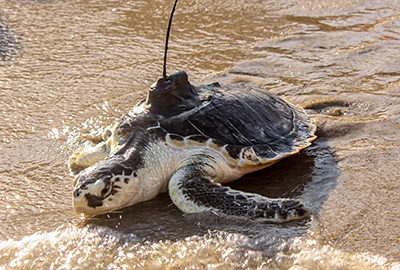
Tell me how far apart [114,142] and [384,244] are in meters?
1.71

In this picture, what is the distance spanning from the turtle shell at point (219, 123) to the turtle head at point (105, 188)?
0.34 meters

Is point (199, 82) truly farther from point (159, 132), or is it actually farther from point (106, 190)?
point (106, 190)

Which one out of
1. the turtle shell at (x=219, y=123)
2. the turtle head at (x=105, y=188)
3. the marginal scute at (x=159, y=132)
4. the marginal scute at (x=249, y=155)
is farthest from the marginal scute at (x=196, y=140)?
the turtle head at (x=105, y=188)

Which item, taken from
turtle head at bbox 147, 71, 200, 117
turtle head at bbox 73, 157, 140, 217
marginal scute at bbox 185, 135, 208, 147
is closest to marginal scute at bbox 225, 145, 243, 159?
marginal scute at bbox 185, 135, 208, 147

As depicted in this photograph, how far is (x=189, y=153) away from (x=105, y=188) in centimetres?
56

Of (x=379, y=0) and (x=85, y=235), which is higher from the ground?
(x=379, y=0)

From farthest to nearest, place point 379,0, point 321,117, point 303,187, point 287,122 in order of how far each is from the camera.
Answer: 1. point 379,0
2. point 321,117
3. point 287,122
4. point 303,187

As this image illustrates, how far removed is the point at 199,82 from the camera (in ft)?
15.1

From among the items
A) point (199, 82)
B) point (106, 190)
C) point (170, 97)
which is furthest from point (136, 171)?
point (199, 82)

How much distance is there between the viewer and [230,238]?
2.55 m

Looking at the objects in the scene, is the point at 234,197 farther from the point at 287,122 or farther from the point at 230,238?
the point at 287,122

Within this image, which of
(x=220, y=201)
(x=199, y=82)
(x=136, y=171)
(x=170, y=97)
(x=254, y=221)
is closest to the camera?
(x=254, y=221)

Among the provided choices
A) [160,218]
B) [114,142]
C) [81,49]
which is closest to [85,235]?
[160,218]

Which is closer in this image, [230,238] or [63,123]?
[230,238]
